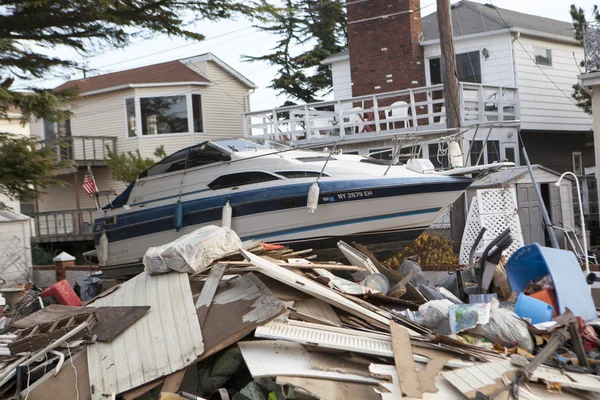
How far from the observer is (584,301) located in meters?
7.56

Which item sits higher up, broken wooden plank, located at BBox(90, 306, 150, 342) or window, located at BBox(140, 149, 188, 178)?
window, located at BBox(140, 149, 188, 178)

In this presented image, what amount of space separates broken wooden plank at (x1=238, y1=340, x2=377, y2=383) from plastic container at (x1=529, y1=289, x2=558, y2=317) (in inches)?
105

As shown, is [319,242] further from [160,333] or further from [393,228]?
[160,333]

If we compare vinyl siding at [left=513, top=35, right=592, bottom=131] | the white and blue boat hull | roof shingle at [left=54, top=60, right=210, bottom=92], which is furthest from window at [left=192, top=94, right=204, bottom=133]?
the white and blue boat hull

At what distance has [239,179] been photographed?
475 inches

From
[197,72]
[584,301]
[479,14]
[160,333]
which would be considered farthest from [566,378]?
[197,72]

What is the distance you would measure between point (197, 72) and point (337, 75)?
6517 mm

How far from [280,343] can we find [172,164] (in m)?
7.49

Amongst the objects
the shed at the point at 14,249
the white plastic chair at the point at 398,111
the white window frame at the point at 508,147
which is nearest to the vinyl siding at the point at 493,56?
the white plastic chair at the point at 398,111

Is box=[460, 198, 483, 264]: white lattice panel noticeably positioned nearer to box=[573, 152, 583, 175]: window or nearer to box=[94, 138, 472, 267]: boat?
box=[94, 138, 472, 267]: boat

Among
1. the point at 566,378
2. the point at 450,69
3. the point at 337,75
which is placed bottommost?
the point at 566,378

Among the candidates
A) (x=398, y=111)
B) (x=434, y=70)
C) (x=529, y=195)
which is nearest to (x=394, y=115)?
(x=398, y=111)

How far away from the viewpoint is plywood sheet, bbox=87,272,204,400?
6109 millimetres

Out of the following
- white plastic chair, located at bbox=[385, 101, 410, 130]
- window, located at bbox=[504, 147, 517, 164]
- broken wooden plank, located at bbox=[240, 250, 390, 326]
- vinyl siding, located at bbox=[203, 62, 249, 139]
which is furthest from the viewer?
vinyl siding, located at bbox=[203, 62, 249, 139]
